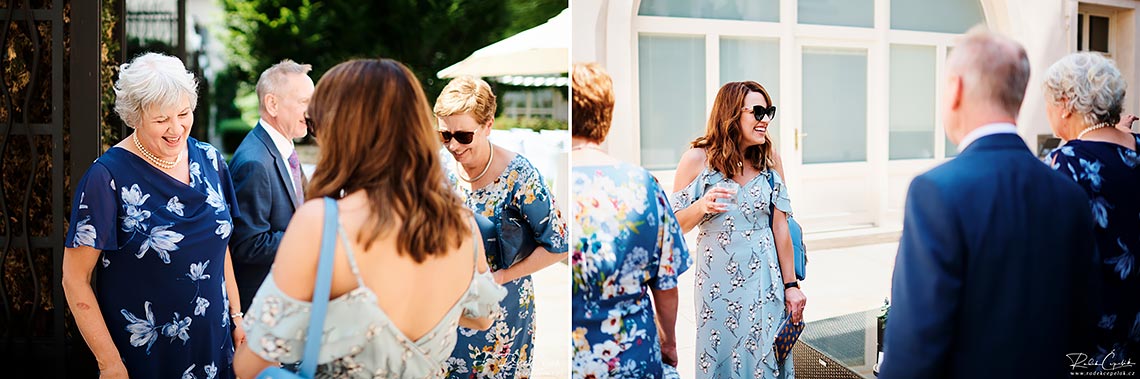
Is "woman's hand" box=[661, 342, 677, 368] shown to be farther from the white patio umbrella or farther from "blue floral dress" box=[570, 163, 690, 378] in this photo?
the white patio umbrella

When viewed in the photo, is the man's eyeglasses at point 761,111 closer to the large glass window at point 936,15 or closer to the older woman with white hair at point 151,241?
the large glass window at point 936,15

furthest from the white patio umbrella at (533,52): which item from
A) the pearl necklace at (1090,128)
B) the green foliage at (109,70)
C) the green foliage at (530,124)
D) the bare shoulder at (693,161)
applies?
the green foliage at (530,124)

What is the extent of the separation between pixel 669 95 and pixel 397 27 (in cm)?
1433

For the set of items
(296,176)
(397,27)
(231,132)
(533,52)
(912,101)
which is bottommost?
(296,176)

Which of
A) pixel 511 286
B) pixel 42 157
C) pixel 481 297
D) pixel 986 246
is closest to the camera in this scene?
pixel 986 246

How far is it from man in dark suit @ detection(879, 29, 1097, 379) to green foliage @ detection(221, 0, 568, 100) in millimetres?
14237

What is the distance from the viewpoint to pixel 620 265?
1880mm

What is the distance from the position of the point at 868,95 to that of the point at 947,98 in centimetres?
66

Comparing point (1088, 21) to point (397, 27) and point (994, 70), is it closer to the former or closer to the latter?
point (994, 70)

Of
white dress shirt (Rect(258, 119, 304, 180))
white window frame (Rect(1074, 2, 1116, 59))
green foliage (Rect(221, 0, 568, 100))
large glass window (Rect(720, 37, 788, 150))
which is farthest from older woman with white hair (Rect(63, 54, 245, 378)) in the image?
green foliage (Rect(221, 0, 568, 100))

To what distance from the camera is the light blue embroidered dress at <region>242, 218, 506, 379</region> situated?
1.43 metres

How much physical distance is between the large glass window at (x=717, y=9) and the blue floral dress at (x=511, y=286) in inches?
22.5

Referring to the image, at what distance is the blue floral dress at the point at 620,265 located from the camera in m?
1.87

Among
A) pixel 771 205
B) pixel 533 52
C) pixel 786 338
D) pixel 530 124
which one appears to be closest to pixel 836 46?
pixel 771 205
